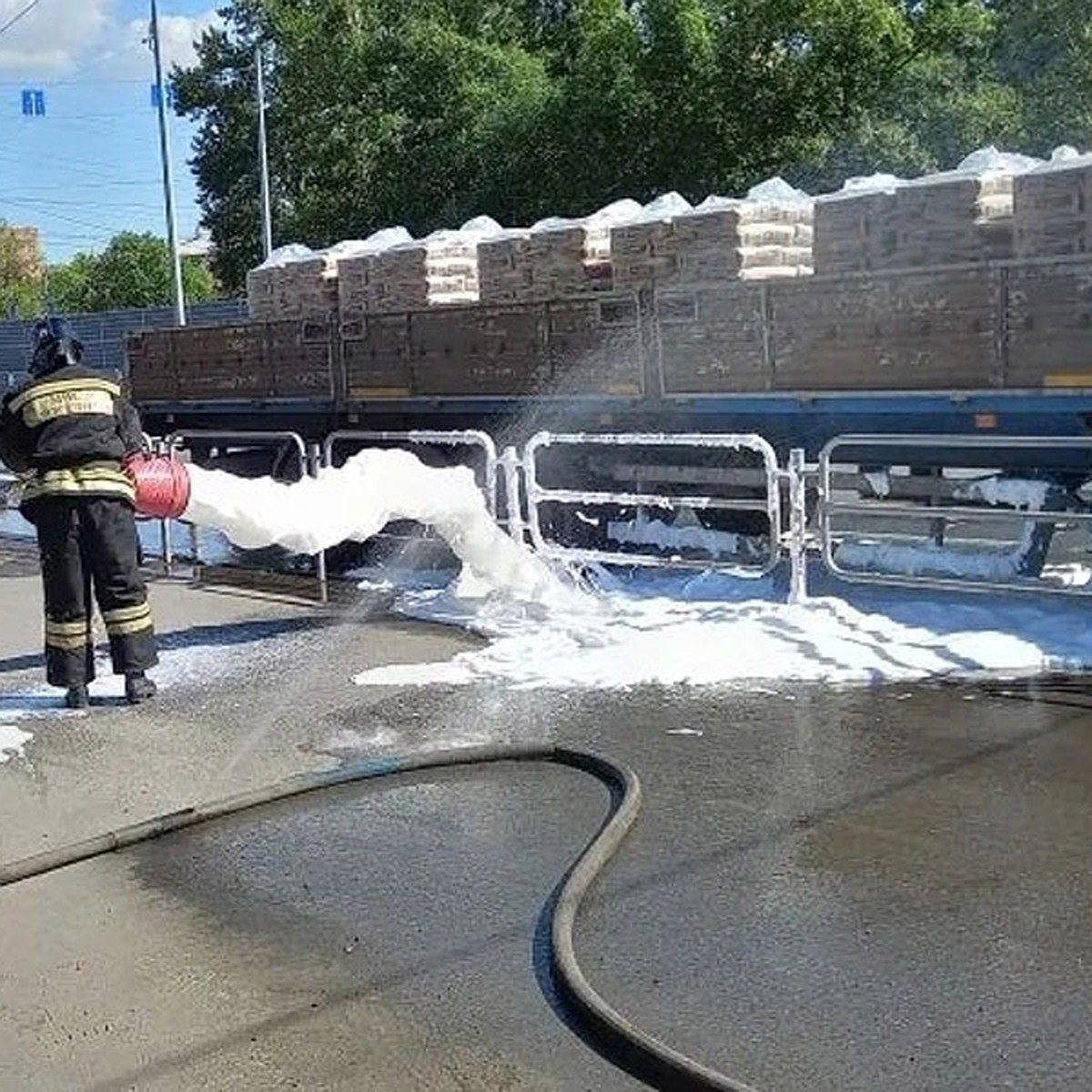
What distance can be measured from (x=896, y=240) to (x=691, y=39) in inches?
818

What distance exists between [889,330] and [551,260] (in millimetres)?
3452

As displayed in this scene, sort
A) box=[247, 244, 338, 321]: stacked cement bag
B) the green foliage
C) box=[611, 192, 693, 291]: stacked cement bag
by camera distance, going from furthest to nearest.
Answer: the green foliage
box=[247, 244, 338, 321]: stacked cement bag
box=[611, 192, 693, 291]: stacked cement bag

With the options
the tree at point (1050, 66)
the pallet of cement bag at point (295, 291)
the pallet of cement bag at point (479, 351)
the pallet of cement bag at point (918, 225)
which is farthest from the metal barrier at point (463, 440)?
the tree at point (1050, 66)

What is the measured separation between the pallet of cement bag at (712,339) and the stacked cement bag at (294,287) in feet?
13.0

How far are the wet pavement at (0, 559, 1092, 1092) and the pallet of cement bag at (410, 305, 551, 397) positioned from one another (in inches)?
172

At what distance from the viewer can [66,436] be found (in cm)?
758

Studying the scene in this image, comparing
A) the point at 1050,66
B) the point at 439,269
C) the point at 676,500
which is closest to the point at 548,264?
the point at 439,269

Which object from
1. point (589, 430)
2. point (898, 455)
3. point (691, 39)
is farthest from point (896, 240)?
point (691, 39)

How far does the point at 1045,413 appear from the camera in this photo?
8.49m

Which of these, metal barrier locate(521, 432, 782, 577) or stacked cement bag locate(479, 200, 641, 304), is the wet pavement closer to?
metal barrier locate(521, 432, 782, 577)

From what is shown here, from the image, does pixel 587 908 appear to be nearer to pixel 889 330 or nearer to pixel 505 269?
pixel 889 330

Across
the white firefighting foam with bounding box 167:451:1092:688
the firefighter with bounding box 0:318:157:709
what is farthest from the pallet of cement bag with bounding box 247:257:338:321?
the firefighter with bounding box 0:318:157:709

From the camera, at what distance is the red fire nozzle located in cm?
809

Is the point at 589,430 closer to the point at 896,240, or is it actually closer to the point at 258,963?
the point at 896,240
